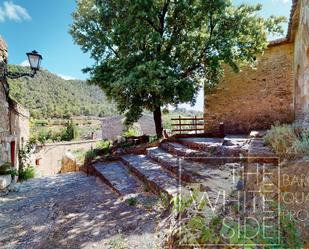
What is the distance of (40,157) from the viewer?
1516 cm

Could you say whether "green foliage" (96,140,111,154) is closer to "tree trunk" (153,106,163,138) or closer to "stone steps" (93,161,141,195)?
"stone steps" (93,161,141,195)

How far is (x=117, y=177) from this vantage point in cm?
603

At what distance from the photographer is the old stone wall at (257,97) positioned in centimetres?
1022

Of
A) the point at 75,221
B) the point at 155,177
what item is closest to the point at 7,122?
the point at 75,221

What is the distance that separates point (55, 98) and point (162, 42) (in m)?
43.7

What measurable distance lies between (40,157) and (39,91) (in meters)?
35.4

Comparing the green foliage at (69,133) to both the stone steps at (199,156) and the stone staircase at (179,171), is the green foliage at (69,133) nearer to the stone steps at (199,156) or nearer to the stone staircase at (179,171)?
the stone staircase at (179,171)

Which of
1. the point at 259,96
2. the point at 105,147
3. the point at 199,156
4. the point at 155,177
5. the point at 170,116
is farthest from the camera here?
the point at 170,116

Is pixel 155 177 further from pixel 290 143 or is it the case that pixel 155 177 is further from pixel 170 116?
pixel 170 116

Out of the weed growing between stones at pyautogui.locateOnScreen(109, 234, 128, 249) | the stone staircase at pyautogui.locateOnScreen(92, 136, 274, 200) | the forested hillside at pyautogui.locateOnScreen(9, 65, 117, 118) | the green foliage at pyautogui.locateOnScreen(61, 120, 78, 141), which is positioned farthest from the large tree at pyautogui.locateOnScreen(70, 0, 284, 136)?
the forested hillside at pyautogui.locateOnScreen(9, 65, 117, 118)

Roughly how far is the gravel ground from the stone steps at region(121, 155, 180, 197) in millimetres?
320

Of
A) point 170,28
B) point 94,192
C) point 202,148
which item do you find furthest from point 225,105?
point 94,192

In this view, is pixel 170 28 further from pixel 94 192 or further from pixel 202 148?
pixel 94 192

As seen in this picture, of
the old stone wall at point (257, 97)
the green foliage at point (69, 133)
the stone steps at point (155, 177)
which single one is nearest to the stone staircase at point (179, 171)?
the stone steps at point (155, 177)
